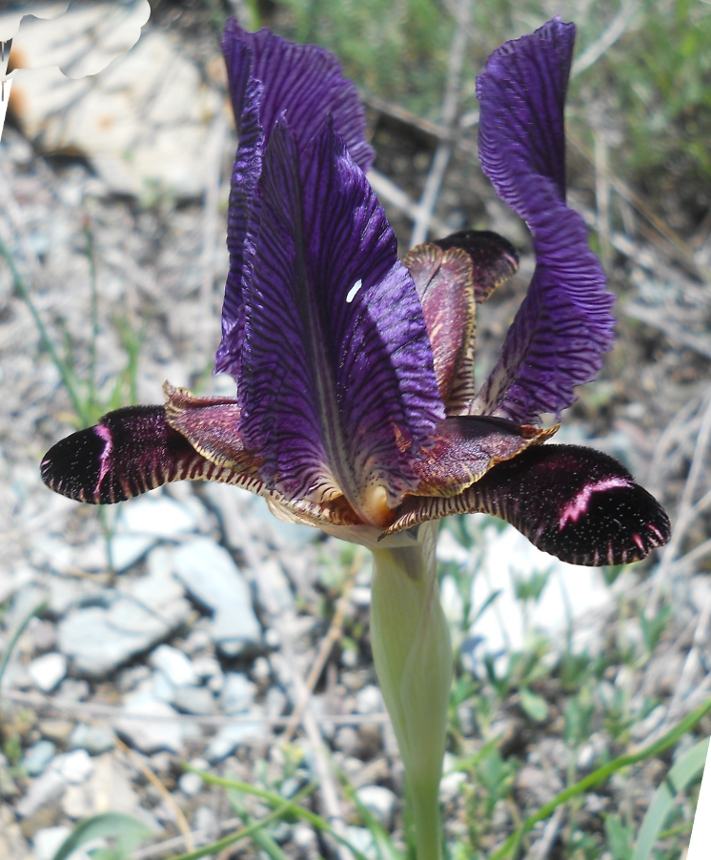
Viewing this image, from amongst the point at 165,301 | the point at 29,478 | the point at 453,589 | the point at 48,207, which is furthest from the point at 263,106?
the point at 48,207

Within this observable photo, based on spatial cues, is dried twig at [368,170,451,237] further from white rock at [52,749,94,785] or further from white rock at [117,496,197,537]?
white rock at [52,749,94,785]

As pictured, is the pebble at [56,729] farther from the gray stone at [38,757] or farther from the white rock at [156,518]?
the white rock at [156,518]

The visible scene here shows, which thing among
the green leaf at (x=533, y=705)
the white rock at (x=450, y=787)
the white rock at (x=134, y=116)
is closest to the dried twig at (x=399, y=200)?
the white rock at (x=134, y=116)

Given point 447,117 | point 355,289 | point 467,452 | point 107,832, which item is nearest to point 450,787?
point 107,832

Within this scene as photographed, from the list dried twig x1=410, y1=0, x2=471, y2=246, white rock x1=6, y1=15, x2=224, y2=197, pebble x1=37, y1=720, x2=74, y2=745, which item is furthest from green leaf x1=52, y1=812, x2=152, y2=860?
white rock x1=6, y1=15, x2=224, y2=197

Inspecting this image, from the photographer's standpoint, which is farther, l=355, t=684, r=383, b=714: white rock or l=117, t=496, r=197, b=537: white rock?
l=117, t=496, r=197, b=537: white rock

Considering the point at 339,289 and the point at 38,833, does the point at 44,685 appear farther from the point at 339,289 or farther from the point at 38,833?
the point at 339,289
